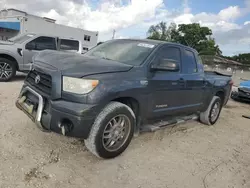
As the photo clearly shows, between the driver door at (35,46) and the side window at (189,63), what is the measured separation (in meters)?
5.66

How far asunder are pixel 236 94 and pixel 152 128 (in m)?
8.11

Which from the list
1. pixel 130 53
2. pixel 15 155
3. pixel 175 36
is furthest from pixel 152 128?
pixel 175 36

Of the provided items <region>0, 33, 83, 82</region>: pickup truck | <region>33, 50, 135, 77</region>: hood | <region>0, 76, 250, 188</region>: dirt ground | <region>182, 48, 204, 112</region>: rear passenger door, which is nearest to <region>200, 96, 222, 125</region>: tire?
<region>182, 48, 204, 112</region>: rear passenger door

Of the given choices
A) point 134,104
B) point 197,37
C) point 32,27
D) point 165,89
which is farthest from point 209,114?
point 197,37

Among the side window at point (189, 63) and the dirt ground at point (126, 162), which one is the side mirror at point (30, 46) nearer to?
the dirt ground at point (126, 162)

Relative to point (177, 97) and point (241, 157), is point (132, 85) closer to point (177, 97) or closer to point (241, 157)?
point (177, 97)

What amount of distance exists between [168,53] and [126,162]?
2.07m

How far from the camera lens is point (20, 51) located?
834 centimetres

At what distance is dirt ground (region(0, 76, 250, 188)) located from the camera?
296cm

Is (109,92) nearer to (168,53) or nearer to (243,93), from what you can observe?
(168,53)

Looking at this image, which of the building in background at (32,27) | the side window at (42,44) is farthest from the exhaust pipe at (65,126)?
the building in background at (32,27)

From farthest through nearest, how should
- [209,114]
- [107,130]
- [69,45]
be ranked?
1. [69,45]
2. [209,114]
3. [107,130]

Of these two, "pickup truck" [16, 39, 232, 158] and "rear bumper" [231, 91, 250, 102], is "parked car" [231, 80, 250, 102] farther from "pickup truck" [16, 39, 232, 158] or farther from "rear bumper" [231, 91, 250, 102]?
"pickup truck" [16, 39, 232, 158]

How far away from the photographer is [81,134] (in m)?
3.10
